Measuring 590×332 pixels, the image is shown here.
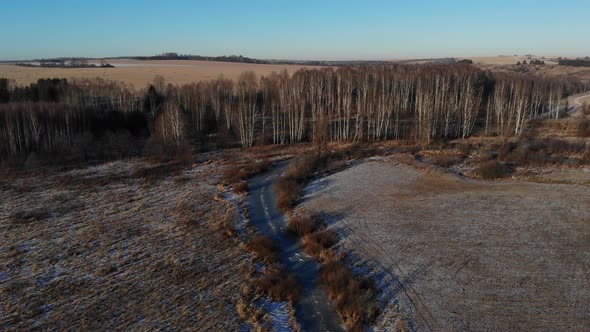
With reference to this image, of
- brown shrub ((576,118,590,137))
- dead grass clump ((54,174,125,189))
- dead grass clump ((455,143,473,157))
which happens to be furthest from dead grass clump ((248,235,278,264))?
brown shrub ((576,118,590,137))

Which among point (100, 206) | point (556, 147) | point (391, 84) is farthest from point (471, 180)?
point (391, 84)

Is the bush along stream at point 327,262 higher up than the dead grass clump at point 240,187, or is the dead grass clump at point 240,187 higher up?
the dead grass clump at point 240,187

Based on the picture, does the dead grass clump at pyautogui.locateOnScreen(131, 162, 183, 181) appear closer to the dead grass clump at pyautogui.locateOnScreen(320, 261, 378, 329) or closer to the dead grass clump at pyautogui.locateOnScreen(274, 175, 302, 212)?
the dead grass clump at pyautogui.locateOnScreen(274, 175, 302, 212)

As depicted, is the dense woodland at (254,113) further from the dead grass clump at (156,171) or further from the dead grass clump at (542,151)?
the dead grass clump at (542,151)

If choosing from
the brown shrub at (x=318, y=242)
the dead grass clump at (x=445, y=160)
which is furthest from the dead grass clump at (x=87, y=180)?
the dead grass clump at (x=445, y=160)

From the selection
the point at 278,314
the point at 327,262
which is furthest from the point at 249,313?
the point at 327,262

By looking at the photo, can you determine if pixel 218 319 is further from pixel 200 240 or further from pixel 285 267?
pixel 200 240

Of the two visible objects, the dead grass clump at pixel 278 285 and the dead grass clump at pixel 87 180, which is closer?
the dead grass clump at pixel 278 285
